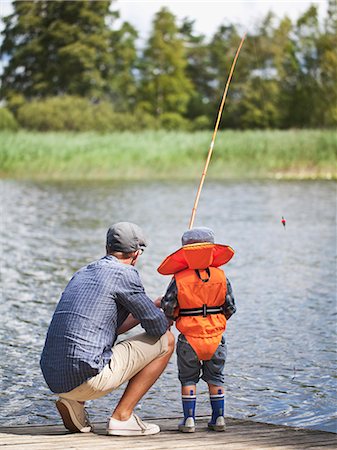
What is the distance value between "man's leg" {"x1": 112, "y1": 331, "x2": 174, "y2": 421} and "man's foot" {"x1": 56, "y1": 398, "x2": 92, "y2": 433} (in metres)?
0.14

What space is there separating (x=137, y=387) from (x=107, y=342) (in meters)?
0.27

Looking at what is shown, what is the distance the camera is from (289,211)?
18.2m

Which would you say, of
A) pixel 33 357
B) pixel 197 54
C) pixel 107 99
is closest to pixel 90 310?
pixel 33 357

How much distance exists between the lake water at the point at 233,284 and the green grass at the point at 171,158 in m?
6.13

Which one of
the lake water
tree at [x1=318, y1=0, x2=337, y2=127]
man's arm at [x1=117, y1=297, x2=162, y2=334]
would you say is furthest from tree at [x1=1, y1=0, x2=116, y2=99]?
man's arm at [x1=117, y1=297, x2=162, y2=334]

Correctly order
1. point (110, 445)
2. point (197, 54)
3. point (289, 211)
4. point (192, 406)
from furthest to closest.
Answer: point (197, 54) → point (289, 211) → point (192, 406) → point (110, 445)

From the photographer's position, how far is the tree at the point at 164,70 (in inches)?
2302

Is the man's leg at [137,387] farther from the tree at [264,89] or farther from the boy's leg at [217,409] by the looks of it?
the tree at [264,89]

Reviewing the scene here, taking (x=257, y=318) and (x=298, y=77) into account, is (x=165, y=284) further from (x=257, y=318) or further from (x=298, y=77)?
(x=298, y=77)

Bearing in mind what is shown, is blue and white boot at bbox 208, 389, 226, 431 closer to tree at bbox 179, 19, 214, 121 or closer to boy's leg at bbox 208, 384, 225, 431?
boy's leg at bbox 208, 384, 225, 431

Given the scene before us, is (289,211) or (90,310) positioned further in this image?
(289,211)

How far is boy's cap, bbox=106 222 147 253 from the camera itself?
442 centimetres

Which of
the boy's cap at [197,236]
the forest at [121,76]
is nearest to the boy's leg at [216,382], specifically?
the boy's cap at [197,236]

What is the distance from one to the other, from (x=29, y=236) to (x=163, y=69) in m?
46.6
